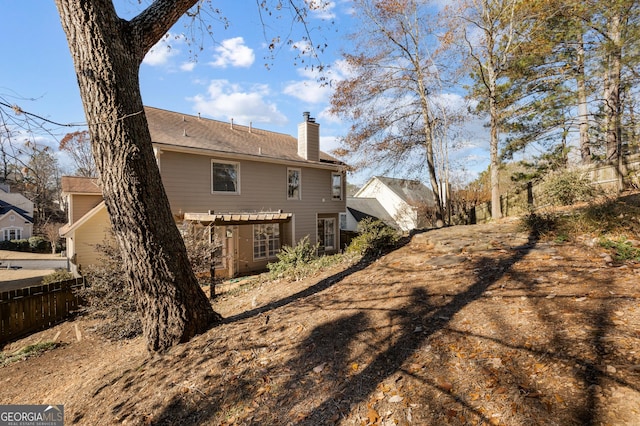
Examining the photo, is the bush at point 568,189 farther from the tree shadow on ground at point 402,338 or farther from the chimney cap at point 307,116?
the chimney cap at point 307,116

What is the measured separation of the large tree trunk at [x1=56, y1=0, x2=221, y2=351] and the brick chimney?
35.4 feet

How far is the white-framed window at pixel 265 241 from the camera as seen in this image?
12641mm

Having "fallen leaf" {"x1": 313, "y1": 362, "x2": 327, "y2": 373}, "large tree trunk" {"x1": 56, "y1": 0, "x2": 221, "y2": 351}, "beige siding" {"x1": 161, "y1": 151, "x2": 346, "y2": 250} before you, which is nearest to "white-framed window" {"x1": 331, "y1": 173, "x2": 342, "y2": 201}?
"beige siding" {"x1": 161, "y1": 151, "x2": 346, "y2": 250}

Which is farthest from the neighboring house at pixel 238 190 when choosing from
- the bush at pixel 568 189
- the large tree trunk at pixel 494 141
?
the bush at pixel 568 189

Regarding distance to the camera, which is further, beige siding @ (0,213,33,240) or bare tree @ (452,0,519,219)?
beige siding @ (0,213,33,240)

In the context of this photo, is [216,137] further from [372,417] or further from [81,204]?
[372,417]

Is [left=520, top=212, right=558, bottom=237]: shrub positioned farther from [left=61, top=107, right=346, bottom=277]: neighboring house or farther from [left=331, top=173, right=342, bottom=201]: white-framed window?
[left=331, top=173, right=342, bottom=201]: white-framed window

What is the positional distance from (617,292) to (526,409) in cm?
216

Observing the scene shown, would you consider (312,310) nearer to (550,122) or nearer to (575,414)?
(575,414)

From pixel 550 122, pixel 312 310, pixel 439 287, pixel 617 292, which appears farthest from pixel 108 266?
pixel 550 122

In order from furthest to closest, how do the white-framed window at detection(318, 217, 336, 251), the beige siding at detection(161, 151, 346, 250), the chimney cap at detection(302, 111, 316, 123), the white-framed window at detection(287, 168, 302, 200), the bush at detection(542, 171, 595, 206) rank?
the white-framed window at detection(318, 217, 336, 251), the chimney cap at detection(302, 111, 316, 123), the white-framed window at detection(287, 168, 302, 200), the beige siding at detection(161, 151, 346, 250), the bush at detection(542, 171, 595, 206)

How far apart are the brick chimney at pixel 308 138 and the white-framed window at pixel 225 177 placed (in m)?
3.90

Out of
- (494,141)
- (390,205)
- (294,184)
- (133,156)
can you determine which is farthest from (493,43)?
(390,205)

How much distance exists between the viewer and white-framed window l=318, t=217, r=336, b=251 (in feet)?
50.1
